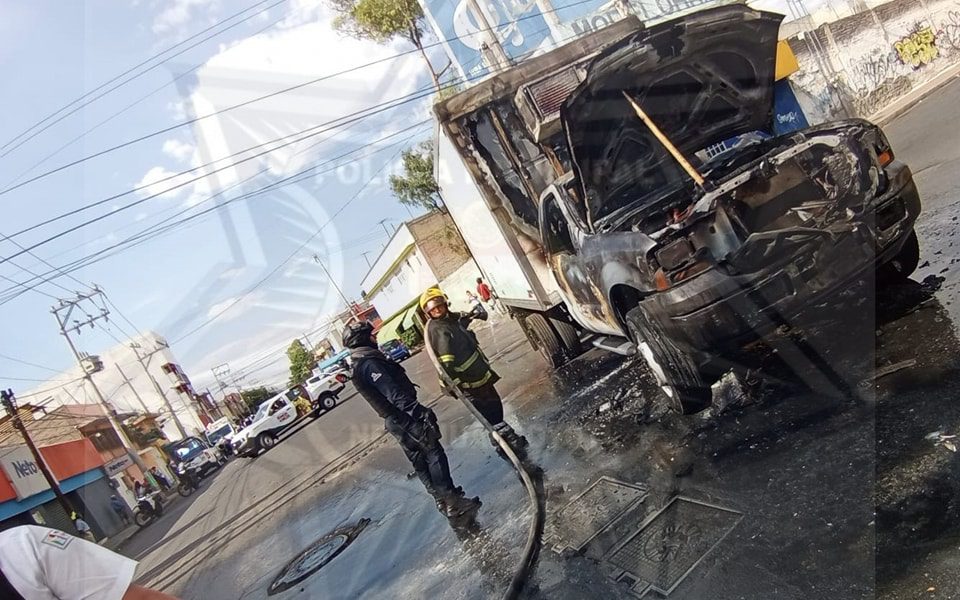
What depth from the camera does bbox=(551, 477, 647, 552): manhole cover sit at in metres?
3.73

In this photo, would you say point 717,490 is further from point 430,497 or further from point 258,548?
point 258,548

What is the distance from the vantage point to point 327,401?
24.8 metres

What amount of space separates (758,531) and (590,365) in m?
5.28

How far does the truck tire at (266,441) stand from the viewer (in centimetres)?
2242

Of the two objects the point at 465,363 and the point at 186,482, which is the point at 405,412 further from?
the point at 186,482

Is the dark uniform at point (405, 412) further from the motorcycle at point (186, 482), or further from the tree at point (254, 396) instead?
the tree at point (254, 396)

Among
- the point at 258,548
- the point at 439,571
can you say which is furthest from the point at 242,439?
the point at 439,571

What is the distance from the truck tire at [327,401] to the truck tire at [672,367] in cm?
2154

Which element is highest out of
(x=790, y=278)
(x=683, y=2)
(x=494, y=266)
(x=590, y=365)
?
(x=683, y=2)

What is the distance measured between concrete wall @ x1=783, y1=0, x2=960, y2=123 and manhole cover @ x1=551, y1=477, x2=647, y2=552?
21679mm

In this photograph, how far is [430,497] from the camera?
20.4 feet

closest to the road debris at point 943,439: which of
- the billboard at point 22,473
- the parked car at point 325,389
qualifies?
the parked car at point 325,389

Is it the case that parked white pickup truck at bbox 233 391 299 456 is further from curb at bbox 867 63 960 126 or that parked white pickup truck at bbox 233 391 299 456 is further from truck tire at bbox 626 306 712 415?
curb at bbox 867 63 960 126

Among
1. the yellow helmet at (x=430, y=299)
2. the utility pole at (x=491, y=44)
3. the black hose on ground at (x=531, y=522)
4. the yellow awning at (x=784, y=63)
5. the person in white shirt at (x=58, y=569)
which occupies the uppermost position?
the utility pole at (x=491, y=44)
